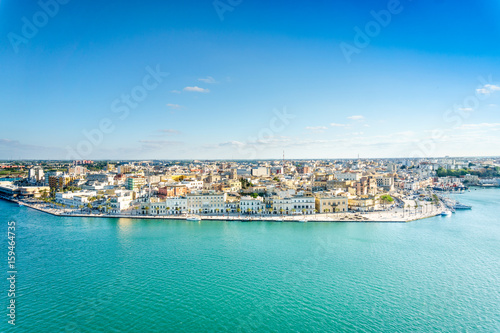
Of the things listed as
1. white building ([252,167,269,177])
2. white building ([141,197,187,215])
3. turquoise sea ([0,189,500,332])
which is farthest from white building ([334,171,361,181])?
white building ([141,197,187,215])

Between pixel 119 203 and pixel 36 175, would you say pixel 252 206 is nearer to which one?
pixel 119 203

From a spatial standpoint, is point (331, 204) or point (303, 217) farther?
point (331, 204)

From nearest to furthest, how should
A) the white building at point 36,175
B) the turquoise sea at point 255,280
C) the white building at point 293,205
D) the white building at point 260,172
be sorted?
the turquoise sea at point 255,280
the white building at point 293,205
the white building at point 36,175
the white building at point 260,172

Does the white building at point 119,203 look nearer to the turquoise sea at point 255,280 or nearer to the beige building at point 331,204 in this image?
the turquoise sea at point 255,280

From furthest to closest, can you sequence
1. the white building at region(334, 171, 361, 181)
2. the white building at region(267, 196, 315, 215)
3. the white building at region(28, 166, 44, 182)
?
the white building at region(28, 166, 44, 182) → the white building at region(334, 171, 361, 181) → the white building at region(267, 196, 315, 215)

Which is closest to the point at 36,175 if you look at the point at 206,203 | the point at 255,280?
the point at 206,203

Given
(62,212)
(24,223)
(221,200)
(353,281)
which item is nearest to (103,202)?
(62,212)

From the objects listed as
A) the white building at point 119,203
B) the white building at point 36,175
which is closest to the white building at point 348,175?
the white building at point 119,203

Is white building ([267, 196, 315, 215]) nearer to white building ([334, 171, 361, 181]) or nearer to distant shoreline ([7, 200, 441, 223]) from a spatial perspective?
distant shoreline ([7, 200, 441, 223])
